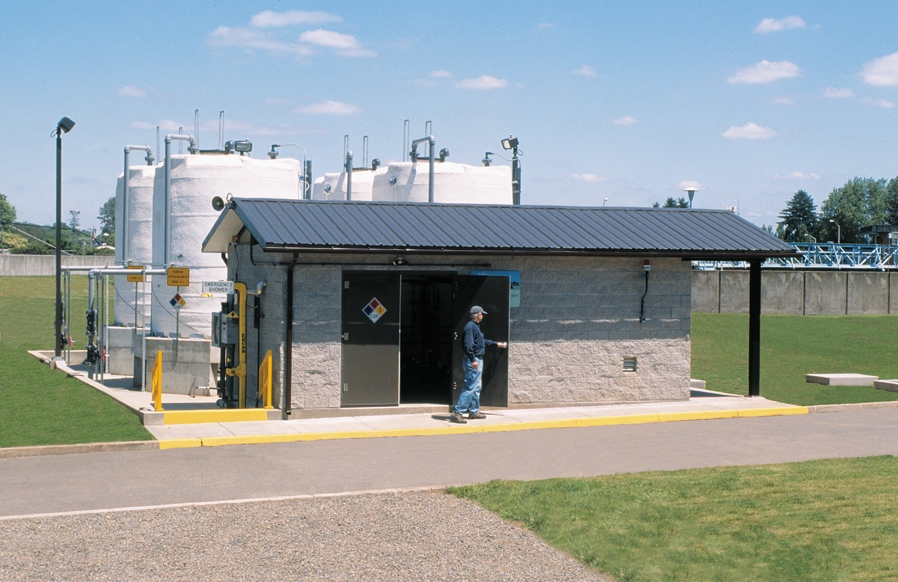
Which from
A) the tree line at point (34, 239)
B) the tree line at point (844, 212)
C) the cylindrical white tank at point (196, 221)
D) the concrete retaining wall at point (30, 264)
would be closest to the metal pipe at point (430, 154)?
the cylindrical white tank at point (196, 221)

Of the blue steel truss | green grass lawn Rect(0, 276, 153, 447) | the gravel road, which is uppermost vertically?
the blue steel truss

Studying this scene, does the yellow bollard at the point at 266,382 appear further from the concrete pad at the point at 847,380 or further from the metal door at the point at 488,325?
the concrete pad at the point at 847,380

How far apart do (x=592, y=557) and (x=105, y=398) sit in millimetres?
11817

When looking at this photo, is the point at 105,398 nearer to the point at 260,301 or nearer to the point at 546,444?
the point at 260,301

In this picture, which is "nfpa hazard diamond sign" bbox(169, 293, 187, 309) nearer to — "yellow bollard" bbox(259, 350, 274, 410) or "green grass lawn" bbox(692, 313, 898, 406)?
"yellow bollard" bbox(259, 350, 274, 410)

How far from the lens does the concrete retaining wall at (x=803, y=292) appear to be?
43.9m

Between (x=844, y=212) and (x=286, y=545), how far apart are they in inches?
4991

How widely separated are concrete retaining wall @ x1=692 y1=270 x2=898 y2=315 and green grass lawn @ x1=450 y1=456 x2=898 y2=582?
33.0 m

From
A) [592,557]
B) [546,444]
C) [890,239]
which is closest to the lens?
[592,557]

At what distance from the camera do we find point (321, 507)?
963 centimetres

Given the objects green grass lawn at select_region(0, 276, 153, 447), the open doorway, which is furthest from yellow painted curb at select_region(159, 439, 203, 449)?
the open doorway

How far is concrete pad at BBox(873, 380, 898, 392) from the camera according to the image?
774 inches

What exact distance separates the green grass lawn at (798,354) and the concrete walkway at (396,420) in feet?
8.04

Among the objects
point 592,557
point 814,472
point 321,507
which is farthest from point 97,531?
point 814,472
